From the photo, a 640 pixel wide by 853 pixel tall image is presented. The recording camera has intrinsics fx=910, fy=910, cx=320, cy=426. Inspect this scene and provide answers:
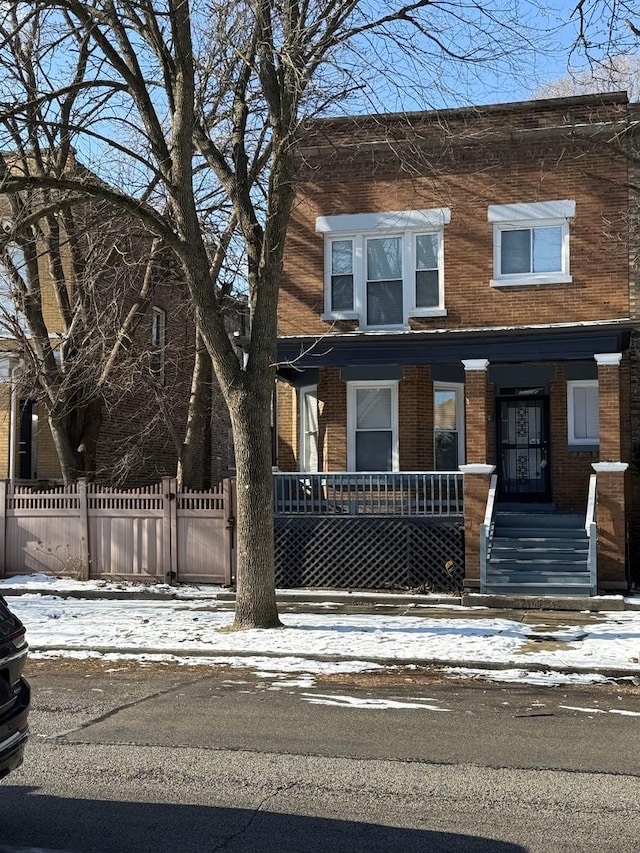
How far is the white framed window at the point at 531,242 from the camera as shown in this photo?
1744 centimetres

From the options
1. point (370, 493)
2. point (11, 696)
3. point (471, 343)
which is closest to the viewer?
point (11, 696)

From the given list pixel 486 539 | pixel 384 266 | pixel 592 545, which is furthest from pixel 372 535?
pixel 384 266

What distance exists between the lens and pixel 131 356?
19062 mm

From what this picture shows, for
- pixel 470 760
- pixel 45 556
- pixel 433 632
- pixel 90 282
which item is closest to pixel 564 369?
pixel 433 632

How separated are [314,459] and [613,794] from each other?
13941 millimetres

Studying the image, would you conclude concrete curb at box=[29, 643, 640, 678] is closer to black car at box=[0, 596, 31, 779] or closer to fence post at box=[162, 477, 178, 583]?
fence post at box=[162, 477, 178, 583]

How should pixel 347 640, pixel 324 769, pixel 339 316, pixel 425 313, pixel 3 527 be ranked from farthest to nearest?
1. pixel 339 316
2. pixel 3 527
3. pixel 425 313
4. pixel 347 640
5. pixel 324 769

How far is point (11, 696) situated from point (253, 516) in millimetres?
7740

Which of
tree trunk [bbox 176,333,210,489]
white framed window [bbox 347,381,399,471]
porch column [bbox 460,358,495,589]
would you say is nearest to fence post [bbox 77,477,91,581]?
tree trunk [bbox 176,333,210,489]

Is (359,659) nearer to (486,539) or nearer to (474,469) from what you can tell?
(486,539)

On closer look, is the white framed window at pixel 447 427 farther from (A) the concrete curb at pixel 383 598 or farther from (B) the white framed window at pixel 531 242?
→ (A) the concrete curb at pixel 383 598

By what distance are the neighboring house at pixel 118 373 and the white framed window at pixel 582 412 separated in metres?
7.82

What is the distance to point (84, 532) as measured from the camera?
17859mm

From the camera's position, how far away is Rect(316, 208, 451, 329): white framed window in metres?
18.2
